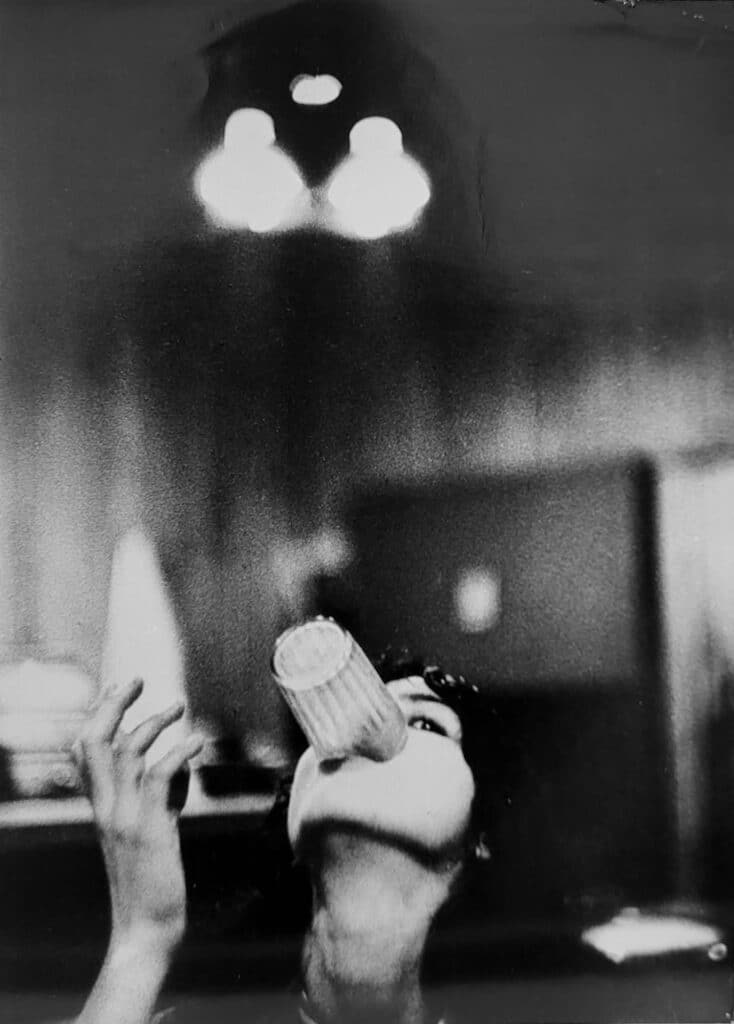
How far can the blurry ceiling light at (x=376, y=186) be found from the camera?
74.4 inches

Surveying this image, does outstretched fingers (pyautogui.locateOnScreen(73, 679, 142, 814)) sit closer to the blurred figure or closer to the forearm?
the blurred figure

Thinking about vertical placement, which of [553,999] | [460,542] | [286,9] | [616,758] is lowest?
[553,999]

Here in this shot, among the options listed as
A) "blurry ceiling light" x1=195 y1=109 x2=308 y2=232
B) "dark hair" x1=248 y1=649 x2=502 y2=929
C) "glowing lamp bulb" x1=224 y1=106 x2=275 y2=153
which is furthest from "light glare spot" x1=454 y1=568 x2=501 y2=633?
"glowing lamp bulb" x1=224 y1=106 x2=275 y2=153

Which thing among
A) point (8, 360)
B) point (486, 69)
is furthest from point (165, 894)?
point (486, 69)

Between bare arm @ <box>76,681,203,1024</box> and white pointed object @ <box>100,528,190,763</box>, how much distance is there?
0.25 feet

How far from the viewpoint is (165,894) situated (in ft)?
5.91

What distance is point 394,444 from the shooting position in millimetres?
1858

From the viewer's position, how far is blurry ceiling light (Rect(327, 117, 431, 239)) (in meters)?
1.89

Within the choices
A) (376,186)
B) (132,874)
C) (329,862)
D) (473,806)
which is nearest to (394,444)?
(376,186)

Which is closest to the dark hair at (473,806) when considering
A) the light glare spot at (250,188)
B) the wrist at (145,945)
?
the wrist at (145,945)

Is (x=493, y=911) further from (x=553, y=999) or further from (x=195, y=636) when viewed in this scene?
(x=195, y=636)

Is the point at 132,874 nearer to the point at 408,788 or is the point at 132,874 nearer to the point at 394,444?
the point at 408,788

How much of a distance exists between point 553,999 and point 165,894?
35.2 inches

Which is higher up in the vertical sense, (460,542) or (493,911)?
(460,542)
